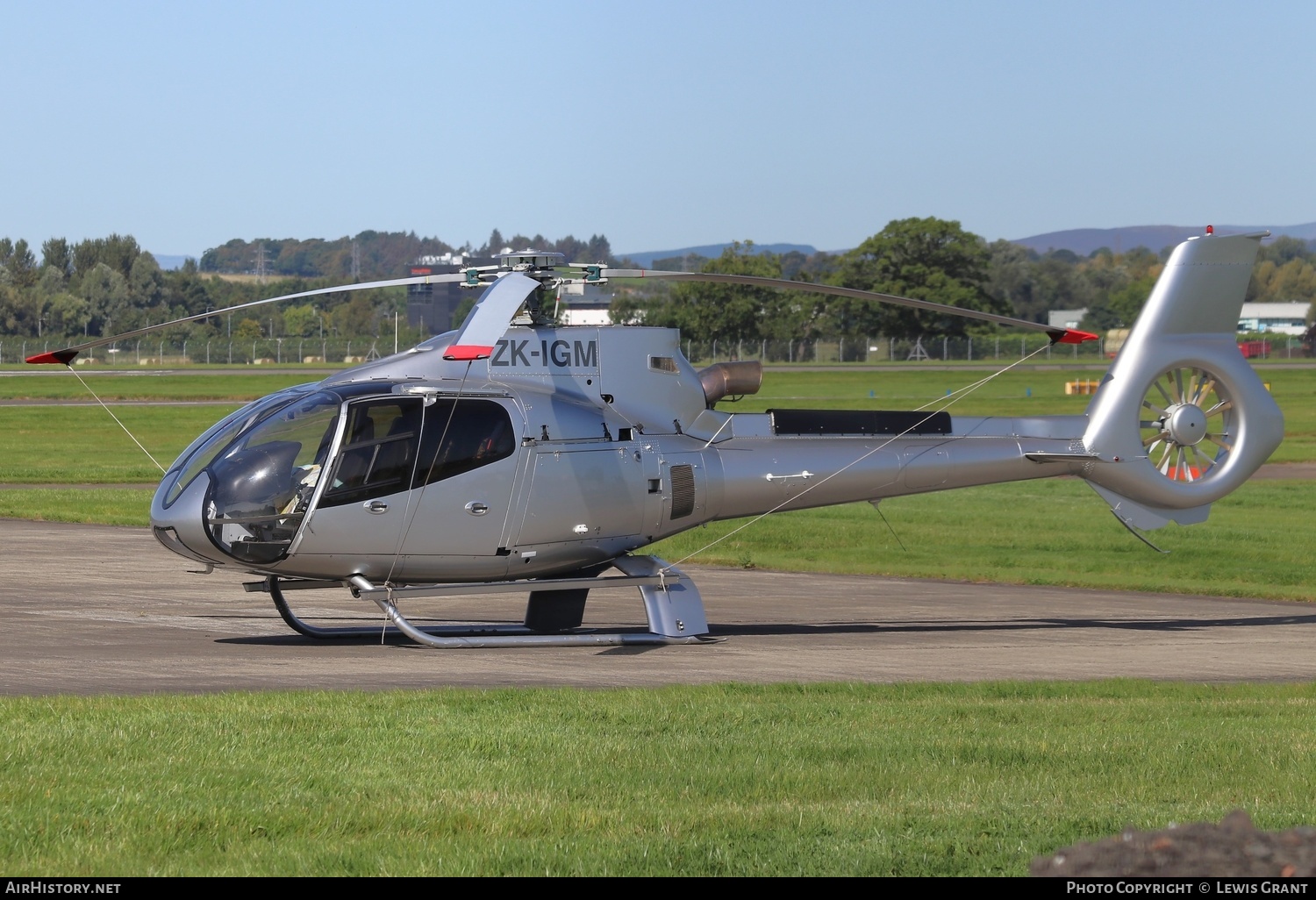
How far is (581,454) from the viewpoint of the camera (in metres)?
13.8

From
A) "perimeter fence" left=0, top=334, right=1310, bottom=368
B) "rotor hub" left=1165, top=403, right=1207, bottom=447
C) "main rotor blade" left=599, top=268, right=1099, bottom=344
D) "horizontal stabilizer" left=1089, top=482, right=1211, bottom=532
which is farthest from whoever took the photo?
"perimeter fence" left=0, top=334, right=1310, bottom=368

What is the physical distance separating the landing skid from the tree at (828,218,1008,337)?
6924 cm

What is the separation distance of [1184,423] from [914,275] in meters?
74.4

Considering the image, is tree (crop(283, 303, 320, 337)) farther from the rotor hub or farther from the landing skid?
the rotor hub

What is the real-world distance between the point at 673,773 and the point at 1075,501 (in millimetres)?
21491

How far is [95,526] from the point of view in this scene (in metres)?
23.6

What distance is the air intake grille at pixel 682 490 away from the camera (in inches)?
568

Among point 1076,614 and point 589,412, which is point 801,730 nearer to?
point 589,412

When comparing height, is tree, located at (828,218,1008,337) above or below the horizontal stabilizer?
above

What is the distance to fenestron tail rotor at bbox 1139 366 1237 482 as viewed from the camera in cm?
1572

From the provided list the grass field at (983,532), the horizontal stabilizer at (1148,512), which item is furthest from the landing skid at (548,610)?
the grass field at (983,532)

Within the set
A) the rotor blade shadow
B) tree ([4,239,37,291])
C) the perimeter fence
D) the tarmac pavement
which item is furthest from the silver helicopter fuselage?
tree ([4,239,37,291])

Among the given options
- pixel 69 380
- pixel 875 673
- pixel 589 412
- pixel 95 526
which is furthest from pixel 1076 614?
pixel 69 380

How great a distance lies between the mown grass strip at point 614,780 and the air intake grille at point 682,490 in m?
3.54
